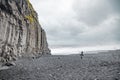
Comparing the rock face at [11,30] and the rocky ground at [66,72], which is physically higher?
the rock face at [11,30]

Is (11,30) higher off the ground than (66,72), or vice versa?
(11,30)

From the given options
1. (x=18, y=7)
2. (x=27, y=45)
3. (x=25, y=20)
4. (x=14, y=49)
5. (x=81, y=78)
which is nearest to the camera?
(x=81, y=78)

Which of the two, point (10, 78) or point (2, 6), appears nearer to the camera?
point (10, 78)

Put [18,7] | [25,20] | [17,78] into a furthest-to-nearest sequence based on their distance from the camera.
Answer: [25,20]
[18,7]
[17,78]

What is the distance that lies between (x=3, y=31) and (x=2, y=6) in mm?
6630

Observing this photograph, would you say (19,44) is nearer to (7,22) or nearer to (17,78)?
(7,22)

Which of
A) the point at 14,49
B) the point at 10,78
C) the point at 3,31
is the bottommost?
the point at 10,78

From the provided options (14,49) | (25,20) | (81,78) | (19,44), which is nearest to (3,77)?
(81,78)

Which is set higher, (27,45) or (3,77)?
(27,45)

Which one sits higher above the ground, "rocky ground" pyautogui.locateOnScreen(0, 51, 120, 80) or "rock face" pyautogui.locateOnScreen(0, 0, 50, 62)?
"rock face" pyautogui.locateOnScreen(0, 0, 50, 62)

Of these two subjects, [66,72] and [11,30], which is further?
[11,30]

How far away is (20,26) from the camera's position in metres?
63.3

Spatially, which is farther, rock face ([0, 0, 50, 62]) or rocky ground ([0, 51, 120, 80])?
rock face ([0, 0, 50, 62])

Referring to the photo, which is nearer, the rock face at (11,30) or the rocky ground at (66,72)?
the rocky ground at (66,72)
